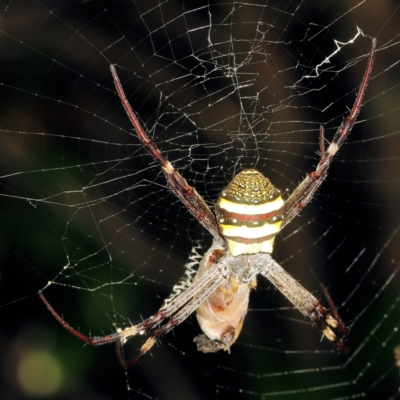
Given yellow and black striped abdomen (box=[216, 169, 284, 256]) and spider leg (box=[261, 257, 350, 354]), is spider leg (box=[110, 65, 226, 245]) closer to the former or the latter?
yellow and black striped abdomen (box=[216, 169, 284, 256])

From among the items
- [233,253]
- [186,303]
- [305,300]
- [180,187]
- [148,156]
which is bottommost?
[305,300]

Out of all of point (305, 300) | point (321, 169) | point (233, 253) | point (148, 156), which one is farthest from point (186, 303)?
point (321, 169)

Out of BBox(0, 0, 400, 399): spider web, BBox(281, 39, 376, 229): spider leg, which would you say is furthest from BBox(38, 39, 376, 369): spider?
BBox(0, 0, 400, 399): spider web

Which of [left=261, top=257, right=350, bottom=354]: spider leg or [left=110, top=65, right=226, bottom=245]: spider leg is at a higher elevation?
[left=110, top=65, right=226, bottom=245]: spider leg

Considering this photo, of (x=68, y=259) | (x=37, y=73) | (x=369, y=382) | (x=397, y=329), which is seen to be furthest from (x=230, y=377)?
(x=37, y=73)

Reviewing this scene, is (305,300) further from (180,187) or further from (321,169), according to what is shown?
(180,187)

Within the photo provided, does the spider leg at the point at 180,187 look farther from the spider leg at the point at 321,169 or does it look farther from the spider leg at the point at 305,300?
the spider leg at the point at 305,300
